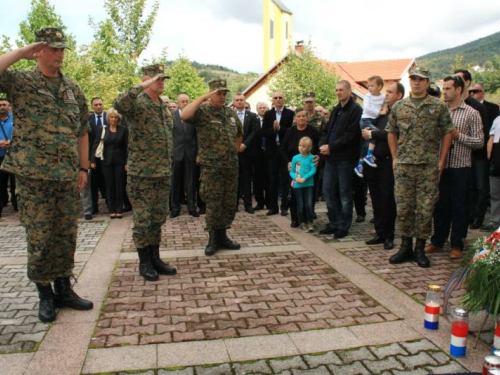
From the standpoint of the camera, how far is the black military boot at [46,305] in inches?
156

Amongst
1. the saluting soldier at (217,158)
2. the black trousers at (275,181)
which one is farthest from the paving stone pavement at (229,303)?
the black trousers at (275,181)

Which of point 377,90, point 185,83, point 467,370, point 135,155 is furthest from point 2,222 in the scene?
point 185,83

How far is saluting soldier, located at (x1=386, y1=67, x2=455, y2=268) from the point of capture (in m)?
5.41

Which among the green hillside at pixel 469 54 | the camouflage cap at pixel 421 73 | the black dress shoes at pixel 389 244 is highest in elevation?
the green hillside at pixel 469 54

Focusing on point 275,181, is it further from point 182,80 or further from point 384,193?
point 182,80

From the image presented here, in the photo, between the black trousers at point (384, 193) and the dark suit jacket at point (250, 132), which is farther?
the dark suit jacket at point (250, 132)

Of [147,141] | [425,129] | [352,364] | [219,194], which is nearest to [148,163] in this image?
[147,141]

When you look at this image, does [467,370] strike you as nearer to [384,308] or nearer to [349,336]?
[349,336]

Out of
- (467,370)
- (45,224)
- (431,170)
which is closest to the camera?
(467,370)

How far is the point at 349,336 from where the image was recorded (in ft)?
12.0

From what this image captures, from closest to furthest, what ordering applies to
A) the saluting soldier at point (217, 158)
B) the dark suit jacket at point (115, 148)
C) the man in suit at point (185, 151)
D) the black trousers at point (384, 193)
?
1. the saluting soldier at point (217, 158)
2. the black trousers at point (384, 193)
3. the dark suit jacket at point (115, 148)
4. the man in suit at point (185, 151)

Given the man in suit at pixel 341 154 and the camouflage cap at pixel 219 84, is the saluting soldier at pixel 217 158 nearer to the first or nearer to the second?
the camouflage cap at pixel 219 84

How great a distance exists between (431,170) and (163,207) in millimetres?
3136

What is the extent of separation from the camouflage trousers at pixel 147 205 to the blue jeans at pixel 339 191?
2.99m
